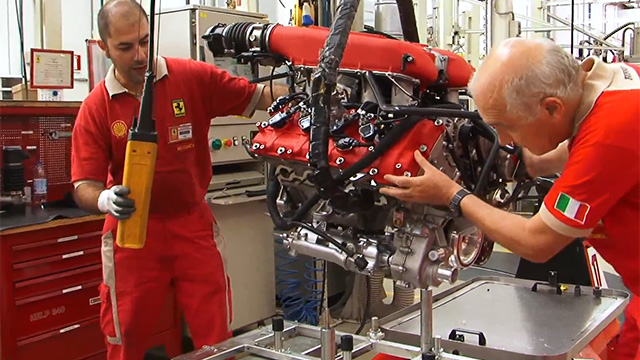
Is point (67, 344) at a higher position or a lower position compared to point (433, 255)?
lower

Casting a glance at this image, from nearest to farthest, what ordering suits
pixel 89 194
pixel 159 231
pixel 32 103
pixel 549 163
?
pixel 549 163 → pixel 89 194 → pixel 159 231 → pixel 32 103

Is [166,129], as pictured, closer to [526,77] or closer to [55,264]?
[55,264]

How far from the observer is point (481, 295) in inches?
76.1

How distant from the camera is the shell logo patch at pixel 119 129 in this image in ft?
6.64

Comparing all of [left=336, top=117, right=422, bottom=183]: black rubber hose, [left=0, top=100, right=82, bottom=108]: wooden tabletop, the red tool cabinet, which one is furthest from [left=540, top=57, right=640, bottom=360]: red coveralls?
[left=0, top=100, right=82, bottom=108]: wooden tabletop

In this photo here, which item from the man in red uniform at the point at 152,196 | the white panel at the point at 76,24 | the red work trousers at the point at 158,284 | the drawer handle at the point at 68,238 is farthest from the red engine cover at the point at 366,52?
the white panel at the point at 76,24

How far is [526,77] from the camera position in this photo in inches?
47.6

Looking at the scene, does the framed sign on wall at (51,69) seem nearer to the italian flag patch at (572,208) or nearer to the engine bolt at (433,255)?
the engine bolt at (433,255)

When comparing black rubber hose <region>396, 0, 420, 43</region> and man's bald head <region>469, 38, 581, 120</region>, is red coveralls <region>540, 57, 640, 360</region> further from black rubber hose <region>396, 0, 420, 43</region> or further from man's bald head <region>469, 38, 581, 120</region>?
black rubber hose <region>396, 0, 420, 43</region>

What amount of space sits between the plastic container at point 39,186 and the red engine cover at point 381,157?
1951 millimetres

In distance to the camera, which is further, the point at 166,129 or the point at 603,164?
the point at 166,129

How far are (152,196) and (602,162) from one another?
1.33 meters

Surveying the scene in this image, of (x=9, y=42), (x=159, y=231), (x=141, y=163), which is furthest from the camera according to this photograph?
(x=9, y=42)

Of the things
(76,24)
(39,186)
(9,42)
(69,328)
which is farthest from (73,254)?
(76,24)
